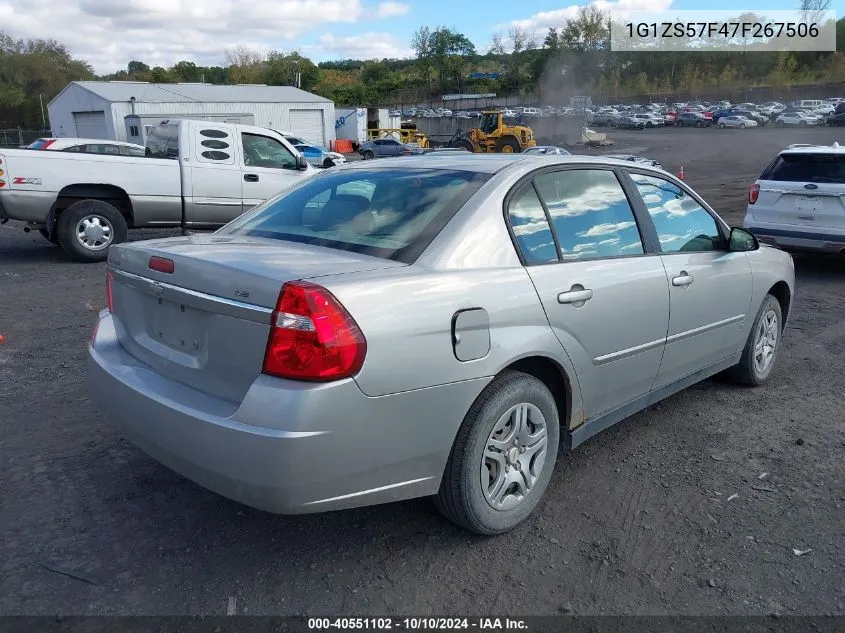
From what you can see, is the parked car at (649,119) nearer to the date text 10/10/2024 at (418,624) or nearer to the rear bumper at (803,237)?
the rear bumper at (803,237)

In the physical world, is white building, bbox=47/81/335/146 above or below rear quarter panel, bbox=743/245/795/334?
→ above

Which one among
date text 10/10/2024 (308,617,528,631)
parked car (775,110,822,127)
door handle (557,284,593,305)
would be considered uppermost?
parked car (775,110,822,127)

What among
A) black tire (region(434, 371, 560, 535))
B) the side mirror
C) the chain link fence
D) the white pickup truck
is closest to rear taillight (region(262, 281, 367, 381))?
black tire (region(434, 371, 560, 535))

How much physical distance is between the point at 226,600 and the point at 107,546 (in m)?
0.70

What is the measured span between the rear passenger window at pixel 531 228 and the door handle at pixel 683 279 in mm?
952

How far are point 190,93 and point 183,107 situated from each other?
3417 mm

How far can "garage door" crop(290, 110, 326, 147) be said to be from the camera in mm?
46219

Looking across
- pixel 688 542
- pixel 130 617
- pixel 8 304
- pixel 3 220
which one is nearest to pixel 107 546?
pixel 130 617

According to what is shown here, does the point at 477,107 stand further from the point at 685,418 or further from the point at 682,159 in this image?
the point at 685,418

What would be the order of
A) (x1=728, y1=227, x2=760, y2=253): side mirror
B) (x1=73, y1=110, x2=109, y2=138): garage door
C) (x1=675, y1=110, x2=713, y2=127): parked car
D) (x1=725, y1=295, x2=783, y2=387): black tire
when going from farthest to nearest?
1. (x1=675, y1=110, x2=713, y2=127): parked car
2. (x1=73, y1=110, x2=109, y2=138): garage door
3. (x1=725, y1=295, x2=783, y2=387): black tire
4. (x1=728, y1=227, x2=760, y2=253): side mirror

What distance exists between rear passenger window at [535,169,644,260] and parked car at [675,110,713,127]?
69.9 metres

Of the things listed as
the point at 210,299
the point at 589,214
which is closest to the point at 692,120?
the point at 589,214

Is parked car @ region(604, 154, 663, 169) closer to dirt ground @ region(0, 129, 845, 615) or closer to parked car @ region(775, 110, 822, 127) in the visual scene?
dirt ground @ region(0, 129, 845, 615)

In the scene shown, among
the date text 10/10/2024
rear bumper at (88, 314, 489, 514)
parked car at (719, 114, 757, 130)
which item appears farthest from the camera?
parked car at (719, 114, 757, 130)
